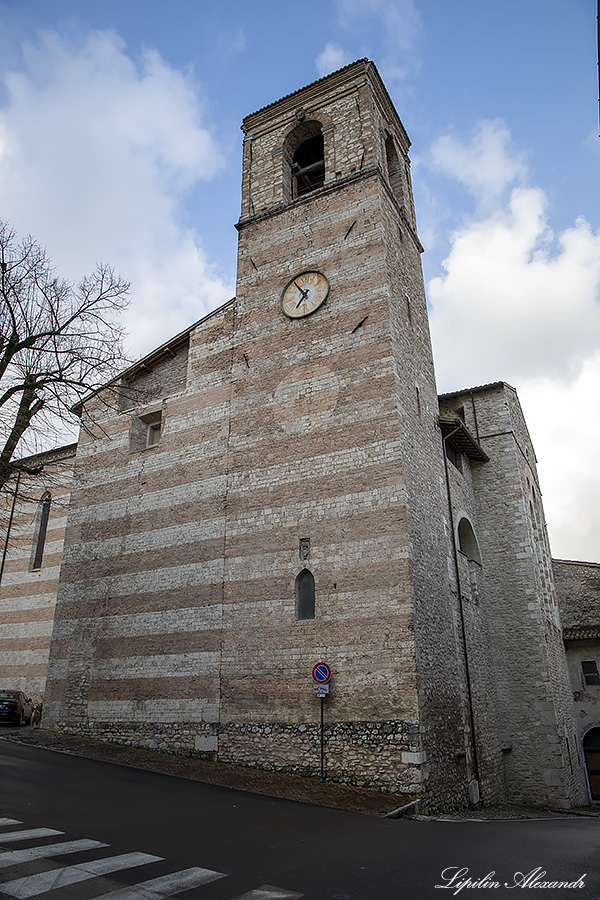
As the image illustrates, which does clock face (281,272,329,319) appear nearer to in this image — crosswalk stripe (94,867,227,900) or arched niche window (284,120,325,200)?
arched niche window (284,120,325,200)

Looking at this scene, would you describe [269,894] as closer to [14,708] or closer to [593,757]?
[14,708]

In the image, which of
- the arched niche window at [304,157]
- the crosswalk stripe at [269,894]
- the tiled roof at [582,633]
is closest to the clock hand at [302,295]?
the arched niche window at [304,157]

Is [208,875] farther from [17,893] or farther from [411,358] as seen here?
[411,358]

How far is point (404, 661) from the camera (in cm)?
1110

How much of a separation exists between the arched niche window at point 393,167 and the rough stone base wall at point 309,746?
15.3 m

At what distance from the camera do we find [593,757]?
19312 millimetres

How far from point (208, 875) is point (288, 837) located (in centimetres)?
Answer: 197

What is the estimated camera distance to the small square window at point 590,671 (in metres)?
19.9

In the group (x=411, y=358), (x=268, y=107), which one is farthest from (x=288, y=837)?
(x=268, y=107)

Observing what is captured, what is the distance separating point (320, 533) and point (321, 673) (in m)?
2.82

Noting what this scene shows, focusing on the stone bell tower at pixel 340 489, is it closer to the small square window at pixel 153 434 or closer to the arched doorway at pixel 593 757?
the small square window at pixel 153 434

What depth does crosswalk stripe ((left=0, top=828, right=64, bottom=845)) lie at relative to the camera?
6.17m

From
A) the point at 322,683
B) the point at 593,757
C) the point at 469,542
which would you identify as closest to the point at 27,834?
the point at 322,683

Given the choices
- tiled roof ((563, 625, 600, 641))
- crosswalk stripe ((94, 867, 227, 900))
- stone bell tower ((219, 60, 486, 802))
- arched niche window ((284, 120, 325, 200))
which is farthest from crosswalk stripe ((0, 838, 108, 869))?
tiled roof ((563, 625, 600, 641))
